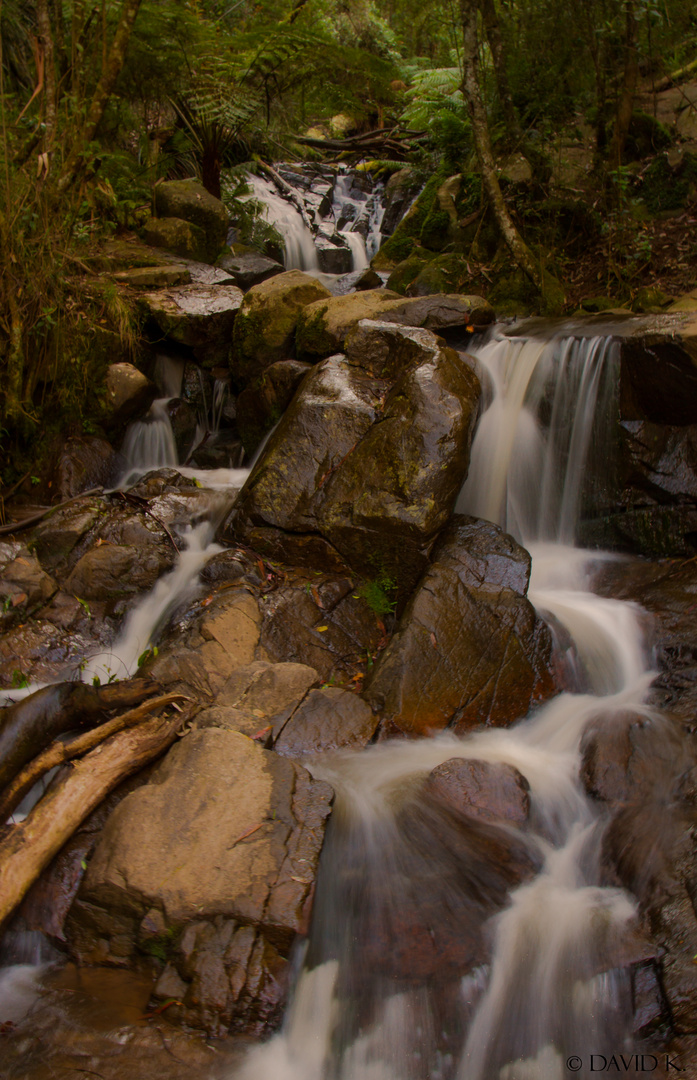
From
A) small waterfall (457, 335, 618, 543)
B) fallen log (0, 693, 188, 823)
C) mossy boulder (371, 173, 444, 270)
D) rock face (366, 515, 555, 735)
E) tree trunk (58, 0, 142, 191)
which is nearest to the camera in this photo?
fallen log (0, 693, 188, 823)

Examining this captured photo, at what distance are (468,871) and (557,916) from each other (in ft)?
1.41

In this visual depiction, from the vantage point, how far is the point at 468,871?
3158 mm

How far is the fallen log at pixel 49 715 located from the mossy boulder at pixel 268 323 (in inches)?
172

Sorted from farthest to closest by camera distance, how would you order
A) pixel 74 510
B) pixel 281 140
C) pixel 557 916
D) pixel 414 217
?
pixel 281 140 < pixel 414 217 < pixel 74 510 < pixel 557 916

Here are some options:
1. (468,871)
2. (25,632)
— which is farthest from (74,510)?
(468,871)

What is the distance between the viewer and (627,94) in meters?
8.45

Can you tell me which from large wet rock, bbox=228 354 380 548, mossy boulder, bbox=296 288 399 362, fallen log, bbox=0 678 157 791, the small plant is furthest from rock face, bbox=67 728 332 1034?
mossy boulder, bbox=296 288 399 362

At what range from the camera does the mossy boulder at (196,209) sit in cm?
952

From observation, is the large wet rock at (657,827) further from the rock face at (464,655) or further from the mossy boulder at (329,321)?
the mossy boulder at (329,321)

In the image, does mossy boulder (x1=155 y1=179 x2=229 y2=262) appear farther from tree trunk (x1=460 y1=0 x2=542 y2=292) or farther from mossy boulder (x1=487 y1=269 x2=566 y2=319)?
mossy boulder (x1=487 y1=269 x2=566 y2=319)

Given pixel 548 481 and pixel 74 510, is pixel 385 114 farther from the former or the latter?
pixel 74 510

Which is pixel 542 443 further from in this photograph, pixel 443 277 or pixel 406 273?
pixel 406 273

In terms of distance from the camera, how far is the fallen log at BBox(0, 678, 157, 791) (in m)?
3.21

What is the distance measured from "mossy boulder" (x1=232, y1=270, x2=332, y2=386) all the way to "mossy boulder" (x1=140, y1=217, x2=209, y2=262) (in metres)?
2.58
